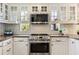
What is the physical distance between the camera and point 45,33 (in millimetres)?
3090

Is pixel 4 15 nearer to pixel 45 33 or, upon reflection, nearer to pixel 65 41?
pixel 45 33

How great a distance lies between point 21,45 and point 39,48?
1.17 feet

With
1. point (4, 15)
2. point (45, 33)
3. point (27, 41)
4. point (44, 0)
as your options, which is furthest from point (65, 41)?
point (44, 0)

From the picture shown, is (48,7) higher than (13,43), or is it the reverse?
(48,7)

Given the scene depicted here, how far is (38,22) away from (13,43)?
60 cm

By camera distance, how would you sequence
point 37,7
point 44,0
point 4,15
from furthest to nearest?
point 37,7 → point 4,15 → point 44,0

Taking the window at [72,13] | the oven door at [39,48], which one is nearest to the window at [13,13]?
the oven door at [39,48]

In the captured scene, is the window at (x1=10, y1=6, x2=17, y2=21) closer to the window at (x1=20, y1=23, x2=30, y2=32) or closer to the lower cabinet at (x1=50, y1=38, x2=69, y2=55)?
the window at (x1=20, y1=23, x2=30, y2=32)

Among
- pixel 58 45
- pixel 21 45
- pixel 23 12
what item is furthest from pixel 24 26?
pixel 58 45

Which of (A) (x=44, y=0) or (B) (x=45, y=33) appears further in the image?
(B) (x=45, y=33)

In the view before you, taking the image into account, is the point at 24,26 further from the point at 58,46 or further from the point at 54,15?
the point at 58,46

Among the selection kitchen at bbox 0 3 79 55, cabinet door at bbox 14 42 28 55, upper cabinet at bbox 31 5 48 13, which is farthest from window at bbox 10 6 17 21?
cabinet door at bbox 14 42 28 55

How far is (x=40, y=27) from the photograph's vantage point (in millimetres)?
3123

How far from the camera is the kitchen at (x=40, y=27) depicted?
2.82 metres
